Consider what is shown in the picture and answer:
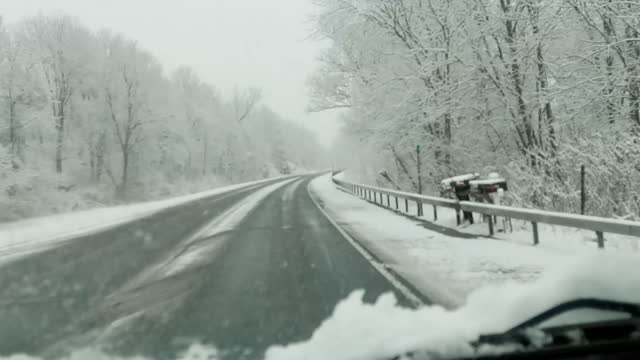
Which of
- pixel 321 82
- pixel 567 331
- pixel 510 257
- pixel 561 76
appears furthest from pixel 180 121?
pixel 567 331

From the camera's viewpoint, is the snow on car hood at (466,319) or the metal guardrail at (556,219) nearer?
the snow on car hood at (466,319)

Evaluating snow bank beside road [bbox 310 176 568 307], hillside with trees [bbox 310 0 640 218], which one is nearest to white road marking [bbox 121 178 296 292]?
snow bank beside road [bbox 310 176 568 307]

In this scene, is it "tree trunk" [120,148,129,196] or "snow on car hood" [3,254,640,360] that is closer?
"snow on car hood" [3,254,640,360]

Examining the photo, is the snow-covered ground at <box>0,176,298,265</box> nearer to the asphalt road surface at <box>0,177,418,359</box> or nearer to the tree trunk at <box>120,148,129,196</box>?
the asphalt road surface at <box>0,177,418,359</box>

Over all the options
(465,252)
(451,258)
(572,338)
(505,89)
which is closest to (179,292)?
(451,258)

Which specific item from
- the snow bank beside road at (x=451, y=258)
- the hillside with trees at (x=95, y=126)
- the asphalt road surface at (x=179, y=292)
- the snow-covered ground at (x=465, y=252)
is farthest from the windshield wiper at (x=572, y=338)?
the hillside with trees at (x=95, y=126)

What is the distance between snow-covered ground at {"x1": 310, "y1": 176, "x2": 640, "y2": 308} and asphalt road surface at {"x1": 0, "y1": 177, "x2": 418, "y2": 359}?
0.64 meters

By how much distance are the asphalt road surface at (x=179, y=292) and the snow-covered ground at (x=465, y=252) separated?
64 cm

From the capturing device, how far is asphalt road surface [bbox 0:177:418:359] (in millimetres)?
5539

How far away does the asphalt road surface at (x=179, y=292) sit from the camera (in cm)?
554

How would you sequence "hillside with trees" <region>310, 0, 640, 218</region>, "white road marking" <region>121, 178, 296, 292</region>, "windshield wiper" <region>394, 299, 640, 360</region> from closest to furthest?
1. "windshield wiper" <region>394, 299, 640, 360</region>
2. "white road marking" <region>121, 178, 296, 292</region>
3. "hillside with trees" <region>310, 0, 640, 218</region>

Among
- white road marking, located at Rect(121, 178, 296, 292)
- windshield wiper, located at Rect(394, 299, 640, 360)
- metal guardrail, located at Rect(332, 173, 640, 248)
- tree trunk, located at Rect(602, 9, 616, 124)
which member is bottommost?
white road marking, located at Rect(121, 178, 296, 292)

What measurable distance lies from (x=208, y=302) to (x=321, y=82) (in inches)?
1057

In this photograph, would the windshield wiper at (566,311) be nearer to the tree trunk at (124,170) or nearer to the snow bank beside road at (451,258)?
the snow bank beside road at (451,258)
